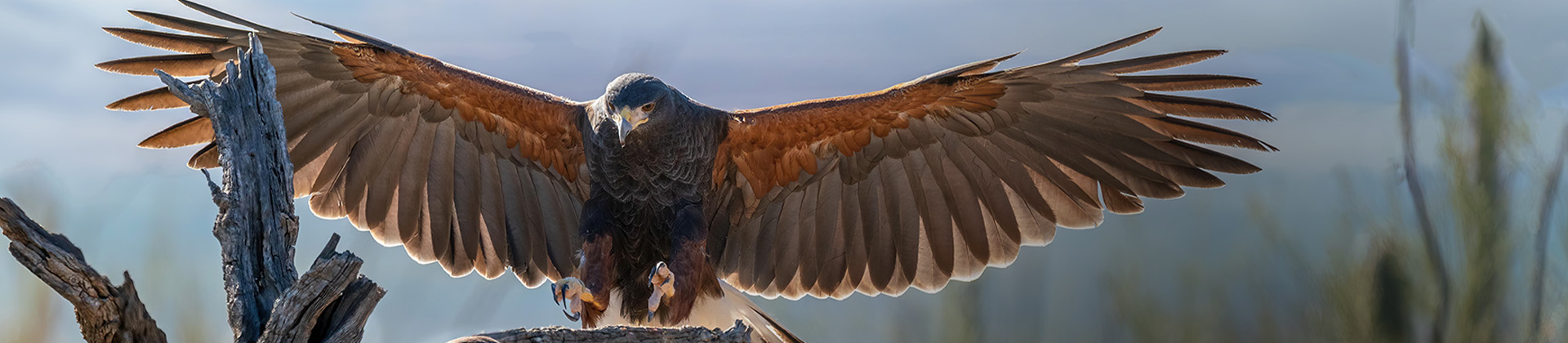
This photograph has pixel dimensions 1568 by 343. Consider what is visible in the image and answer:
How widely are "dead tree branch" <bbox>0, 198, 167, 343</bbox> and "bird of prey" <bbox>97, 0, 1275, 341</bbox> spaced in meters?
1.55

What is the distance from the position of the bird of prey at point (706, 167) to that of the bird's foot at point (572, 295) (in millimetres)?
12

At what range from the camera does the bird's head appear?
395 cm

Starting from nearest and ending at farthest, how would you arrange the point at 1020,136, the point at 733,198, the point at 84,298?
the point at 84,298
the point at 1020,136
the point at 733,198

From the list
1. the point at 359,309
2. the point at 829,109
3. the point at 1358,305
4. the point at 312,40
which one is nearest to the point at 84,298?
the point at 359,309

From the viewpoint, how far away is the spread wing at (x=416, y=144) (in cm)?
434

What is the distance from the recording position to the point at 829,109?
438cm

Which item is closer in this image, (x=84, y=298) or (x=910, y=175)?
(x=84, y=298)

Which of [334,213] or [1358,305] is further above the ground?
[334,213]

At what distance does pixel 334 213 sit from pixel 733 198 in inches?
72.2

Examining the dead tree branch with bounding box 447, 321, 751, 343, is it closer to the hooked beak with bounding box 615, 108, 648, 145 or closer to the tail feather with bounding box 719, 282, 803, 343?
the hooked beak with bounding box 615, 108, 648, 145

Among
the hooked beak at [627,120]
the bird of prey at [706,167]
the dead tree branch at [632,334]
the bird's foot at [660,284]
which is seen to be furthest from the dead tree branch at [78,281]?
the bird's foot at [660,284]

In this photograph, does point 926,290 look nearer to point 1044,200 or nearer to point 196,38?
point 1044,200

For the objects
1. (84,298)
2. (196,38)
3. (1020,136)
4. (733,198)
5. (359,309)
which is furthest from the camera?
(733,198)

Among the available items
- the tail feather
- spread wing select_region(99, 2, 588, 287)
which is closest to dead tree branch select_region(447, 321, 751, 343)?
the tail feather
